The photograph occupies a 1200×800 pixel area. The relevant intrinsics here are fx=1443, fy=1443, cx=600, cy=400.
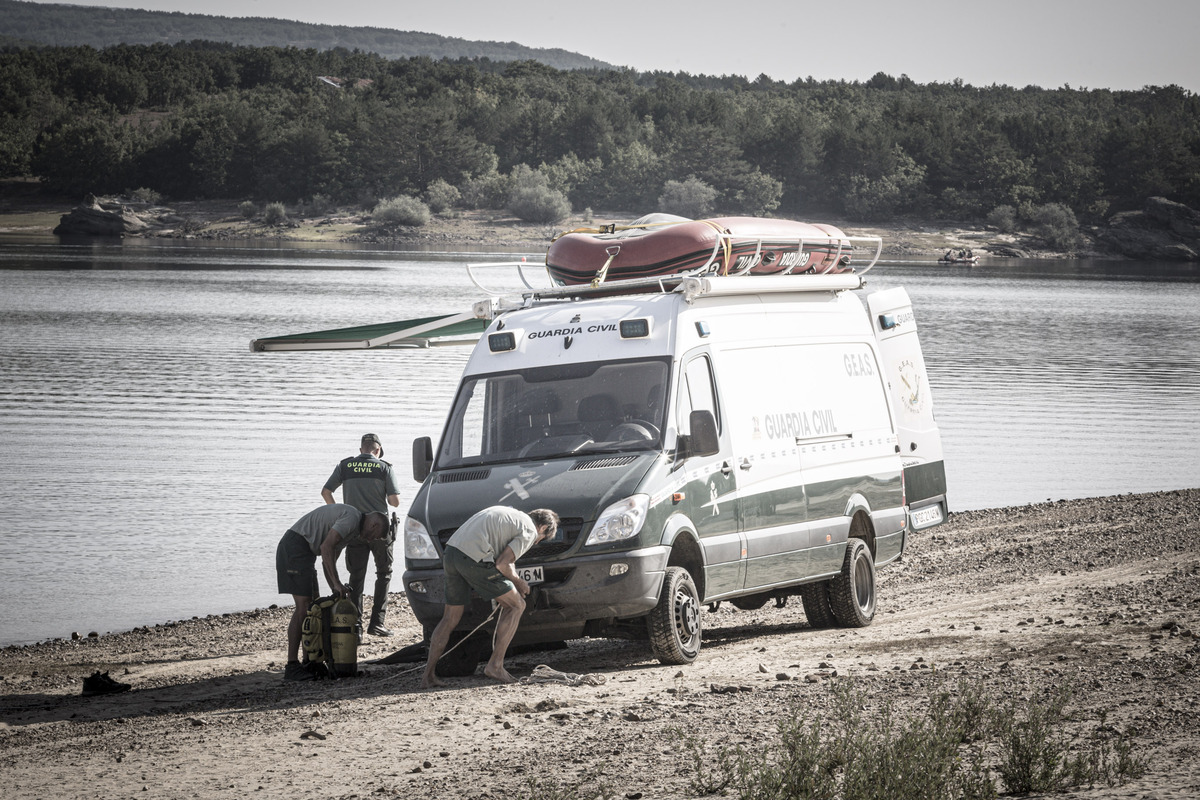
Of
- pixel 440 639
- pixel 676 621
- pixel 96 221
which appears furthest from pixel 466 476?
pixel 96 221

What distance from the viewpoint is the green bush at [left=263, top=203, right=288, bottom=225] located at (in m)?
156

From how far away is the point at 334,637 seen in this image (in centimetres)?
1128

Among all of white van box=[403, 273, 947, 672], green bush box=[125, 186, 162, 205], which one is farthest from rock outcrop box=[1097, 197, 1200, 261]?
white van box=[403, 273, 947, 672]

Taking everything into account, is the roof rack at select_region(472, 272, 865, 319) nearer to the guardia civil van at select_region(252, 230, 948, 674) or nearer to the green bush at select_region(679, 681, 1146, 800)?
the guardia civil van at select_region(252, 230, 948, 674)

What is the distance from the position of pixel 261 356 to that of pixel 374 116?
130 m

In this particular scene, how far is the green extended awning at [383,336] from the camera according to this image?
13.2 m

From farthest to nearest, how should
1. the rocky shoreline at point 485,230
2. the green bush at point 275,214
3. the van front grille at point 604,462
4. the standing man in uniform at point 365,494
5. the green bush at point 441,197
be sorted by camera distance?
the green bush at point 275,214 → the green bush at point 441,197 → the rocky shoreline at point 485,230 → the standing man in uniform at point 365,494 → the van front grille at point 604,462

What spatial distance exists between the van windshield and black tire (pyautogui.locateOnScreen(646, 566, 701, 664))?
43.5 inches

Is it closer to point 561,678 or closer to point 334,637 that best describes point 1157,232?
point 334,637

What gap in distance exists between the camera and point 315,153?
16388 cm

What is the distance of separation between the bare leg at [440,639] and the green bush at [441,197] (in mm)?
146613

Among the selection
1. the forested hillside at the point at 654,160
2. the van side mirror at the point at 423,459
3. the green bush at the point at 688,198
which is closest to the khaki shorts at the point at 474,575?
the van side mirror at the point at 423,459

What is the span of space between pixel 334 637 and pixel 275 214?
150563 mm

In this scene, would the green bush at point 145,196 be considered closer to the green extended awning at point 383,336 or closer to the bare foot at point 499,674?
the green extended awning at point 383,336
